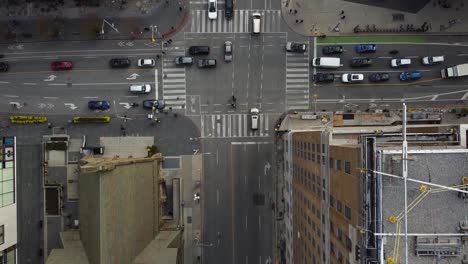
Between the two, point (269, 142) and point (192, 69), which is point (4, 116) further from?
point (269, 142)

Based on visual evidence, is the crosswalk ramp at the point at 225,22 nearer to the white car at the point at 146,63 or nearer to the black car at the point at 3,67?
the white car at the point at 146,63

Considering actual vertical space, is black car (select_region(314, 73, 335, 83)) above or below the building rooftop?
above

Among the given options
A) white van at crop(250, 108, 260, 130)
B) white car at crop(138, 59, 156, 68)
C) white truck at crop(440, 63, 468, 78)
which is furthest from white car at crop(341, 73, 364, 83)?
white car at crop(138, 59, 156, 68)

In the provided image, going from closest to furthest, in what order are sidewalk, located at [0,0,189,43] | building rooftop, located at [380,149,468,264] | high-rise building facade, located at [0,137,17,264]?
building rooftop, located at [380,149,468,264]
high-rise building facade, located at [0,137,17,264]
sidewalk, located at [0,0,189,43]

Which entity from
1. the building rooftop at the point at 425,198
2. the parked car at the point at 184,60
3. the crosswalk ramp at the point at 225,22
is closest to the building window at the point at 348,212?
the building rooftop at the point at 425,198

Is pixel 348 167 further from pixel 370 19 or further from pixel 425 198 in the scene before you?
pixel 370 19

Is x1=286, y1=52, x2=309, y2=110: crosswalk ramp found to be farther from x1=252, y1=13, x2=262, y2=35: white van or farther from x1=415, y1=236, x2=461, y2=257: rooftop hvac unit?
x1=415, y1=236, x2=461, y2=257: rooftop hvac unit

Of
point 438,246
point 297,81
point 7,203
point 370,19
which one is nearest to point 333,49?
point 297,81

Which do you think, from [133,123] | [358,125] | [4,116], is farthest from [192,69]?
[4,116]
